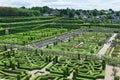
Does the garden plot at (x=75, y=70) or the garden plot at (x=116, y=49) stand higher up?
the garden plot at (x=75, y=70)

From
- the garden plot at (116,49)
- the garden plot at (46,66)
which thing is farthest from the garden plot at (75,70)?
the garden plot at (116,49)

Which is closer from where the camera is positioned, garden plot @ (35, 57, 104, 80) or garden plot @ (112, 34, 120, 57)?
garden plot @ (35, 57, 104, 80)

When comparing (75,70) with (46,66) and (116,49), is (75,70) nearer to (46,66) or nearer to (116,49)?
(46,66)

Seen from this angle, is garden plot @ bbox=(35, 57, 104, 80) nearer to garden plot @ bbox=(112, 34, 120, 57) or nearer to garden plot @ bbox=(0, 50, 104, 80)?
garden plot @ bbox=(0, 50, 104, 80)

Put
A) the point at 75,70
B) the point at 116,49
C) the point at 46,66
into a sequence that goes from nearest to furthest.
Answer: the point at 75,70 < the point at 46,66 < the point at 116,49

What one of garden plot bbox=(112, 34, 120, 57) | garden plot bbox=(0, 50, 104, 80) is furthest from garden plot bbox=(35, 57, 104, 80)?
garden plot bbox=(112, 34, 120, 57)

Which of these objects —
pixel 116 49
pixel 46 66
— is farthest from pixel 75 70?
pixel 116 49

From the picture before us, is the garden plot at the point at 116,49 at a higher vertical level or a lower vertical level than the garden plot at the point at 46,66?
lower

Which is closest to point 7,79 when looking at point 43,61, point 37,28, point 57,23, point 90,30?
point 43,61

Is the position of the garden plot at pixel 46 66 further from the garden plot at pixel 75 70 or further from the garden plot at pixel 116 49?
the garden plot at pixel 116 49

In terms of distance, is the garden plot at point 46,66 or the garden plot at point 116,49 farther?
the garden plot at point 116,49

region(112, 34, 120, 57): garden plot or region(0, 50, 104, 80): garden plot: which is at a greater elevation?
region(0, 50, 104, 80): garden plot

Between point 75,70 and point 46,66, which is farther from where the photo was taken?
point 46,66
